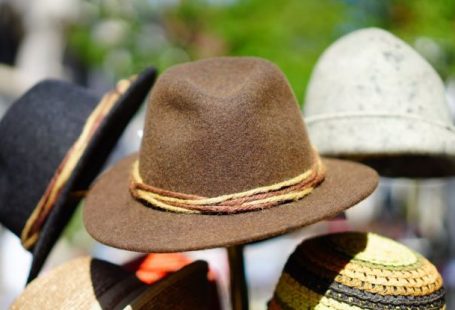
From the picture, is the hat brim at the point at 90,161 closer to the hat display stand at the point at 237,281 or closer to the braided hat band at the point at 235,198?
the braided hat band at the point at 235,198

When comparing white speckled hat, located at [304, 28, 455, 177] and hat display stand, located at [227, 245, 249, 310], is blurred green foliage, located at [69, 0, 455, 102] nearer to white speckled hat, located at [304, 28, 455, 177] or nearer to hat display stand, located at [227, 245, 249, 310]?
white speckled hat, located at [304, 28, 455, 177]

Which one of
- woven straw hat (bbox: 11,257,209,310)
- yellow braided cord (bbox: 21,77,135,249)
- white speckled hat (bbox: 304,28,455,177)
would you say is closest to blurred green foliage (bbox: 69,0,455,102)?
white speckled hat (bbox: 304,28,455,177)

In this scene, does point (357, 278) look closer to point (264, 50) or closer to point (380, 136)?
point (380, 136)

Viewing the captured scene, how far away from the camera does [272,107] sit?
3.67ft

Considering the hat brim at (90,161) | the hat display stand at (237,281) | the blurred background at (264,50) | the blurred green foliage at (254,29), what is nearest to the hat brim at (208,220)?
the hat brim at (90,161)

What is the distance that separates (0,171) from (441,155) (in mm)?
1147

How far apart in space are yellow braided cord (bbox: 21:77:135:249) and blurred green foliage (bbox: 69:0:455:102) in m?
2.16

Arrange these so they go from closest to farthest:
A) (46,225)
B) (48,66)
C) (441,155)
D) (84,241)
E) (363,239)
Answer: (363,239) → (46,225) → (441,155) → (84,241) → (48,66)

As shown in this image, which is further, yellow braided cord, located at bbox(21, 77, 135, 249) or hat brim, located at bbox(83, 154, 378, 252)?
yellow braided cord, located at bbox(21, 77, 135, 249)

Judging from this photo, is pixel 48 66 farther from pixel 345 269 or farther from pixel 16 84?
pixel 345 269

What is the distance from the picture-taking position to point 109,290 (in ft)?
3.84

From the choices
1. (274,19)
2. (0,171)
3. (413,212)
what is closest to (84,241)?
(274,19)

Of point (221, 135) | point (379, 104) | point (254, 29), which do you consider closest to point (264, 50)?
point (254, 29)

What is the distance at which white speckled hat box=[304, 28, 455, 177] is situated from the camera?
140cm
